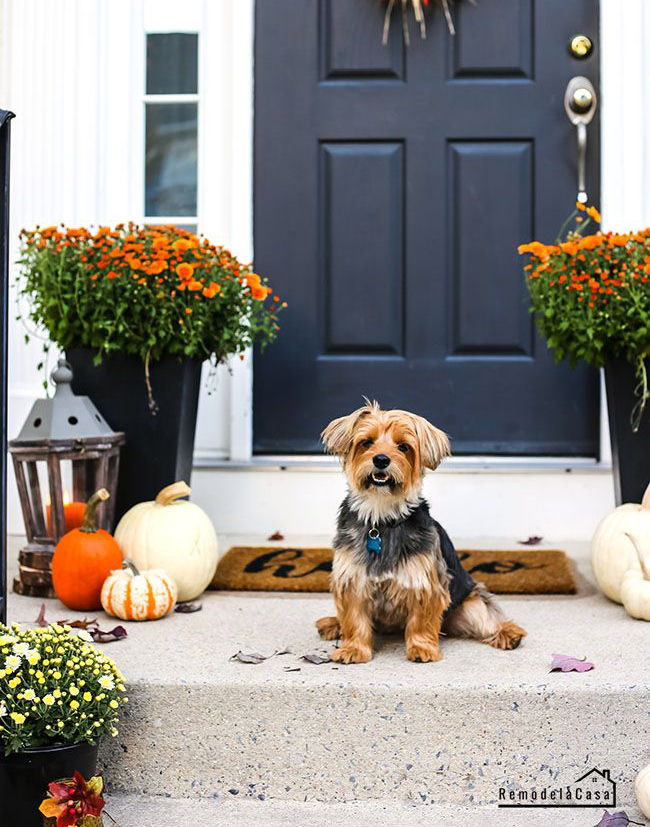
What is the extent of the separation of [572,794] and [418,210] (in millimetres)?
2667

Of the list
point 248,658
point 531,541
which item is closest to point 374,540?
point 248,658

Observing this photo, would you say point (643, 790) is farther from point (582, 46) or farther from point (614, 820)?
point (582, 46)

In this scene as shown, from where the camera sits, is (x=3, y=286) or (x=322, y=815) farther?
(x=3, y=286)

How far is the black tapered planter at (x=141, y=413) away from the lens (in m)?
3.61

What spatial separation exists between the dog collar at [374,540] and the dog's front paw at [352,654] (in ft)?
0.82

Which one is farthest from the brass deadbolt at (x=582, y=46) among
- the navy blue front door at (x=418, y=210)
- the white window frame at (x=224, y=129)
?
the white window frame at (x=224, y=129)

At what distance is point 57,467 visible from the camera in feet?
10.8

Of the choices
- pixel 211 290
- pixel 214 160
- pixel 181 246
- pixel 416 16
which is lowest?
pixel 211 290

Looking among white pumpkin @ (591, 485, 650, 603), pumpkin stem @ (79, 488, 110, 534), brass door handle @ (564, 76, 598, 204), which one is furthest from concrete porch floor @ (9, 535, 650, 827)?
brass door handle @ (564, 76, 598, 204)

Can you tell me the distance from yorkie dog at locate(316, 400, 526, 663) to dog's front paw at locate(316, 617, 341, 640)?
0.13m

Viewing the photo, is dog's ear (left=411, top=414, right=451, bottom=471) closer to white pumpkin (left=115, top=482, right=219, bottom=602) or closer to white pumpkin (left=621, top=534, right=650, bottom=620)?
white pumpkin (left=621, top=534, right=650, bottom=620)

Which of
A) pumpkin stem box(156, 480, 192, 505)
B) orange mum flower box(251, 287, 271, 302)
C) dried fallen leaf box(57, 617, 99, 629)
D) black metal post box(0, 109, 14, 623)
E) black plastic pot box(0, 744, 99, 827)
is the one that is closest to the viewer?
black plastic pot box(0, 744, 99, 827)

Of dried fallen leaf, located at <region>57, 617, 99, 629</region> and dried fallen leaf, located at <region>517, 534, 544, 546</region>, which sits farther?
dried fallen leaf, located at <region>517, 534, 544, 546</region>

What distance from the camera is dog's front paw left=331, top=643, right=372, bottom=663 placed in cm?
255
